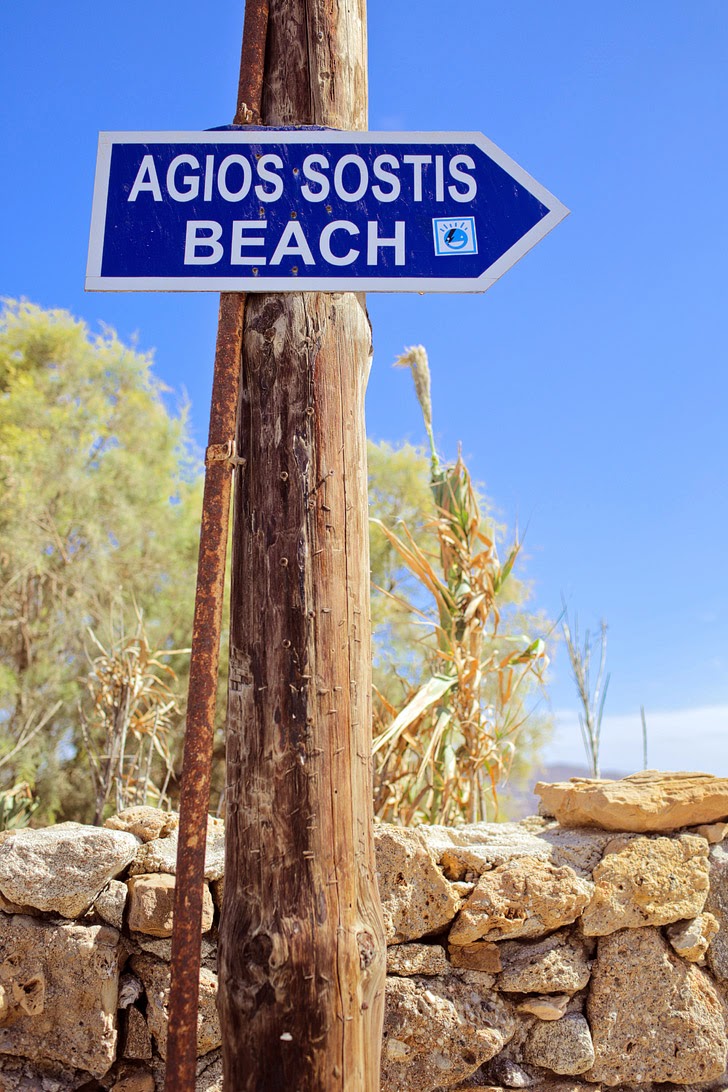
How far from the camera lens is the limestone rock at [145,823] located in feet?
10.4

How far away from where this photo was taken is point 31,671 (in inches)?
346

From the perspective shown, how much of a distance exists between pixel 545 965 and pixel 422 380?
320cm

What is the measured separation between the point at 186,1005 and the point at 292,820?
1.16ft

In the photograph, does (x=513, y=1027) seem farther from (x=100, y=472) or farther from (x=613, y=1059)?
(x=100, y=472)

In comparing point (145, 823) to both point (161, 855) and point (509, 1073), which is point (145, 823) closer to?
point (161, 855)

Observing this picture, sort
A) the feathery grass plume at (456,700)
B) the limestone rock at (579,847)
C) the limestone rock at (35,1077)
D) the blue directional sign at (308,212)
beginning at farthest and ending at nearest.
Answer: the feathery grass plume at (456,700) < the limestone rock at (579,847) < the limestone rock at (35,1077) < the blue directional sign at (308,212)

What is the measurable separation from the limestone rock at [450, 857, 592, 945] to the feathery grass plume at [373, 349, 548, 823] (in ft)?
2.95

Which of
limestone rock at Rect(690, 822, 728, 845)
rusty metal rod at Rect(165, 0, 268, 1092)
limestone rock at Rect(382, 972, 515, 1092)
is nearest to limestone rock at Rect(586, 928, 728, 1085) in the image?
limestone rock at Rect(382, 972, 515, 1092)

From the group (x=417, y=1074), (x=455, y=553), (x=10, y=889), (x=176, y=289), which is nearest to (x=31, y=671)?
(x=455, y=553)

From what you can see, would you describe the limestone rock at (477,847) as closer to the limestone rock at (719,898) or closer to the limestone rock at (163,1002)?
the limestone rock at (719,898)

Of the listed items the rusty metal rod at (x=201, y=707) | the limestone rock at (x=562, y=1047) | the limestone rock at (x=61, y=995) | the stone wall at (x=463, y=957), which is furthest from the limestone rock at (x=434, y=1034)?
the rusty metal rod at (x=201, y=707)

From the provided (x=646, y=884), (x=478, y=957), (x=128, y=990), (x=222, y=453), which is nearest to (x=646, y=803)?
(x=646, y=884)

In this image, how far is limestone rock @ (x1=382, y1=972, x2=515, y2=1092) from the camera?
9.50 ft

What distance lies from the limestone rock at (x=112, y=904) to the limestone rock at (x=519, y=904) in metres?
1.12
